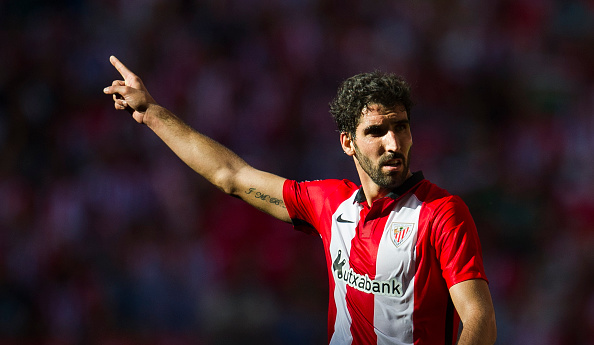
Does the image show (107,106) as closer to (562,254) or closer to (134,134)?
(134,134)

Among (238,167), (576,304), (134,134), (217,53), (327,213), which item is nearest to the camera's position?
(327,213)

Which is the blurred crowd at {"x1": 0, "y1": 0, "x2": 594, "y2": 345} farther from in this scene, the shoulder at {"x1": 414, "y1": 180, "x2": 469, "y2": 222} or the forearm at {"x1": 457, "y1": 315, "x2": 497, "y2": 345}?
the forearm at {"x1": 457, "y1": 315, "x2": 497, "y2": 345}

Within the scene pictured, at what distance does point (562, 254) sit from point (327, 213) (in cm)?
474

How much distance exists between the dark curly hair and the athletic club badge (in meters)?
0.47

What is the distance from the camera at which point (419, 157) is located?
7906 mm

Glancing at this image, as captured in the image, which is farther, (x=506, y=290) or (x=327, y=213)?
(x=506, y=290)

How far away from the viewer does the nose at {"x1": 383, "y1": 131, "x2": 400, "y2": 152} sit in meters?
2.91

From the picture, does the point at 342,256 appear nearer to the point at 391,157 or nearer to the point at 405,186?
the point at 405,186

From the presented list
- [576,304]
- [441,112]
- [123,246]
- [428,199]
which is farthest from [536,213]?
[428,199]

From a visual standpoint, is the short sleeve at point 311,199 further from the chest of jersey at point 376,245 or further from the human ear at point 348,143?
the human ear at point 348,143

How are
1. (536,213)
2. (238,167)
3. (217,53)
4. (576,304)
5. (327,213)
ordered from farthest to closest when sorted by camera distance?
(217,53), (536,213), (576,304), (238,167), (327,213)

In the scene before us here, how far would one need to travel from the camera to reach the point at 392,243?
9.65 feet

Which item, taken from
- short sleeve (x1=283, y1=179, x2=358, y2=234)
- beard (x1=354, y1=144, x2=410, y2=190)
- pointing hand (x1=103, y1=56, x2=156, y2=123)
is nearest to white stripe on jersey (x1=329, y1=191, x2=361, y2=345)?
short sleeve (x1=283, y1=179, x2=358, y2=234)

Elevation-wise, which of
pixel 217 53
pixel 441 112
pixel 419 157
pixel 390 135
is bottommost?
pixel 390 135
